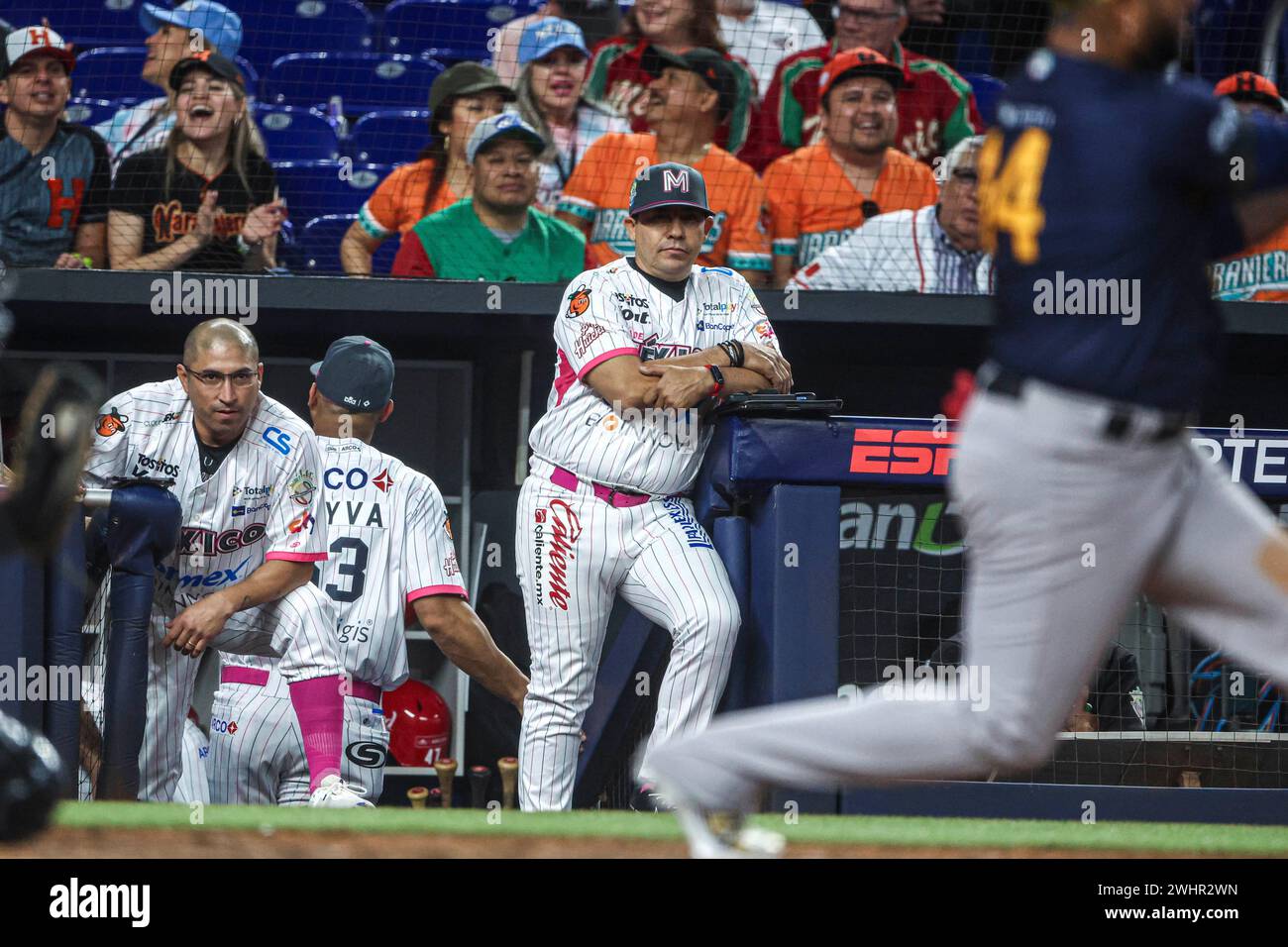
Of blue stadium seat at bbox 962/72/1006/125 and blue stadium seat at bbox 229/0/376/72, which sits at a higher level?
blue stadium seat at bbox 229/0/376/72

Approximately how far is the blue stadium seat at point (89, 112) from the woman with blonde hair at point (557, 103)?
1906 millimetres

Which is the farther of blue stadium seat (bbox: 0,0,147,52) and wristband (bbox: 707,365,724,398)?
blue stadium seat (bbox: 0,0,147,52)

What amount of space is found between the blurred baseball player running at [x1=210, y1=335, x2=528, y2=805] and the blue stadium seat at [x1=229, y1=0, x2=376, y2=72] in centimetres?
344

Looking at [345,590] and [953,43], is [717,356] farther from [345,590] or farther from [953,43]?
[953,43]

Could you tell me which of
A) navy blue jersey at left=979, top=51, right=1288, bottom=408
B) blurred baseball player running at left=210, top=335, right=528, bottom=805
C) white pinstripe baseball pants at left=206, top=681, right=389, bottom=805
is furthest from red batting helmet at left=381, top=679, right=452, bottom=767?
navy blue jersey at left=979, top=51, right=1288, bottom=408

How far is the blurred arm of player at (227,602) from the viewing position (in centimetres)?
450

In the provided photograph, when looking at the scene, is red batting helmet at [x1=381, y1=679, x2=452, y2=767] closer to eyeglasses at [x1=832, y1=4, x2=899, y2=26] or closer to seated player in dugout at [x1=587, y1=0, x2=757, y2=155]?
seated player in dugout at [x1=587, y1=0, x2=757, y2=155]

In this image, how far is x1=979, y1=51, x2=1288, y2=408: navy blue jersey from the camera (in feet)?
7.24

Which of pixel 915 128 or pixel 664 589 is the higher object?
pixel 915 128

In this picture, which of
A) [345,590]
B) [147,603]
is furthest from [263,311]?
[147,603]

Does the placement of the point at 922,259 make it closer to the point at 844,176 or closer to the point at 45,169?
the point at 844,176

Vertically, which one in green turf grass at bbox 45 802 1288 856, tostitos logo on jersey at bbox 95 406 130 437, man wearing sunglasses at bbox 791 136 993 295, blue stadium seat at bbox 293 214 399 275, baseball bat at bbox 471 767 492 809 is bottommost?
baseball bat at bbox 471 767 492 809

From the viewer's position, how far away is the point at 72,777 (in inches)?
176

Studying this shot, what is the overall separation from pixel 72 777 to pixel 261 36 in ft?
16.1
